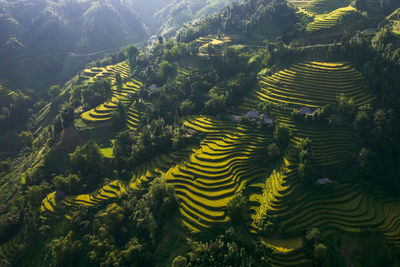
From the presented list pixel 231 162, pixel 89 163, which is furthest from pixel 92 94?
pixel 231 162

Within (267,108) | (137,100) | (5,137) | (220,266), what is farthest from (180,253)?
(5,137)

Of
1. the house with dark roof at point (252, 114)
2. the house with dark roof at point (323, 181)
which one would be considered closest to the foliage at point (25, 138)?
the house with dark roof at point (252, 114)

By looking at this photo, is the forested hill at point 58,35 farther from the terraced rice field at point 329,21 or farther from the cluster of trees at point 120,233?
the terraced rice field at point 329,21

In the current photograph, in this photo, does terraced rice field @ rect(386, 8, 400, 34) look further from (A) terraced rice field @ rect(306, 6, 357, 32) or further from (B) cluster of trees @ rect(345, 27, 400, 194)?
(A) terraced rice field @ rect(306, 6, 357, 32)

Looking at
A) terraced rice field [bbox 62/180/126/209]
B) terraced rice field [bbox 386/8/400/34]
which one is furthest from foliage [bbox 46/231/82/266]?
terraced rice field [bbox 386/8/400/34]

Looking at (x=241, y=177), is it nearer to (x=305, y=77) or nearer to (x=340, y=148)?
(x=340, y=148)
